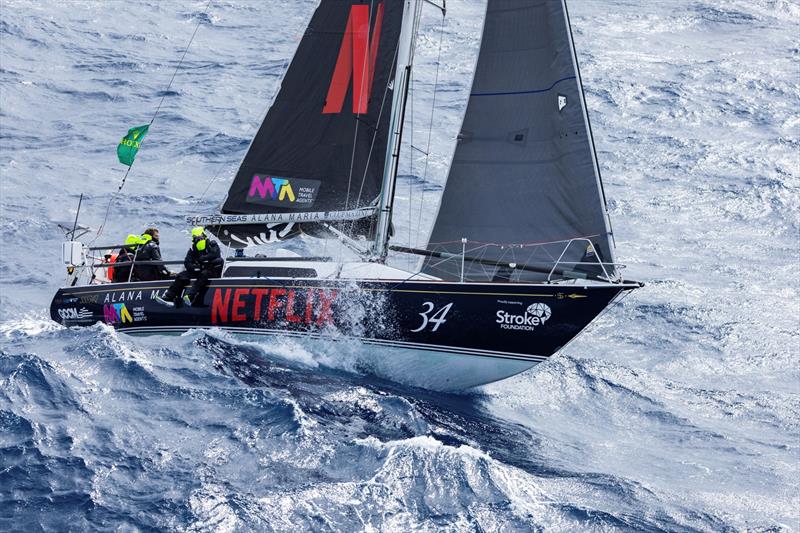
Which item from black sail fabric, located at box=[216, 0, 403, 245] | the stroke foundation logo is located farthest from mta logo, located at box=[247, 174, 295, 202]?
the stroke foundation logo

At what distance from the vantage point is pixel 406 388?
1563 cm

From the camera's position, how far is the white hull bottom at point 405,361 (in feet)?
50.6

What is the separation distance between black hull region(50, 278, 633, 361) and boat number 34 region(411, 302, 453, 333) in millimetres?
15

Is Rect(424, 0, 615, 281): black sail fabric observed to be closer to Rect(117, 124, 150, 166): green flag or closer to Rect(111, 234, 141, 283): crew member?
Rect(117, 124, 150, 166): green flag

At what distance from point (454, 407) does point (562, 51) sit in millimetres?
5425

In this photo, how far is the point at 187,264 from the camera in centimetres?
1656

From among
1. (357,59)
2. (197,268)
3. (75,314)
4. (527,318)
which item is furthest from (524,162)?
(75,314)

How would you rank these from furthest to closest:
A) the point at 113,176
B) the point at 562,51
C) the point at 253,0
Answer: the point at 253,0 < the point at 113,176 < the point at 562,51

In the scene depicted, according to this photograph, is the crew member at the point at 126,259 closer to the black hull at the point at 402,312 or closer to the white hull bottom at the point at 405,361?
the black hull at the point at 402,312

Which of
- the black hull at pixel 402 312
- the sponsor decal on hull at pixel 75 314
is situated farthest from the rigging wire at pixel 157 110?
the black hull at pixel 402 312

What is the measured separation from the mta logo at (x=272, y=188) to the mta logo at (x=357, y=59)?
5.20 feet

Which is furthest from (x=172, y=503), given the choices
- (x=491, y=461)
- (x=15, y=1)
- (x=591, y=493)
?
(x=15, y=1)

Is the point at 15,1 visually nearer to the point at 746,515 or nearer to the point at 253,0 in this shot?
the point at 253,0

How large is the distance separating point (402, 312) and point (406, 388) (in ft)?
3.86
